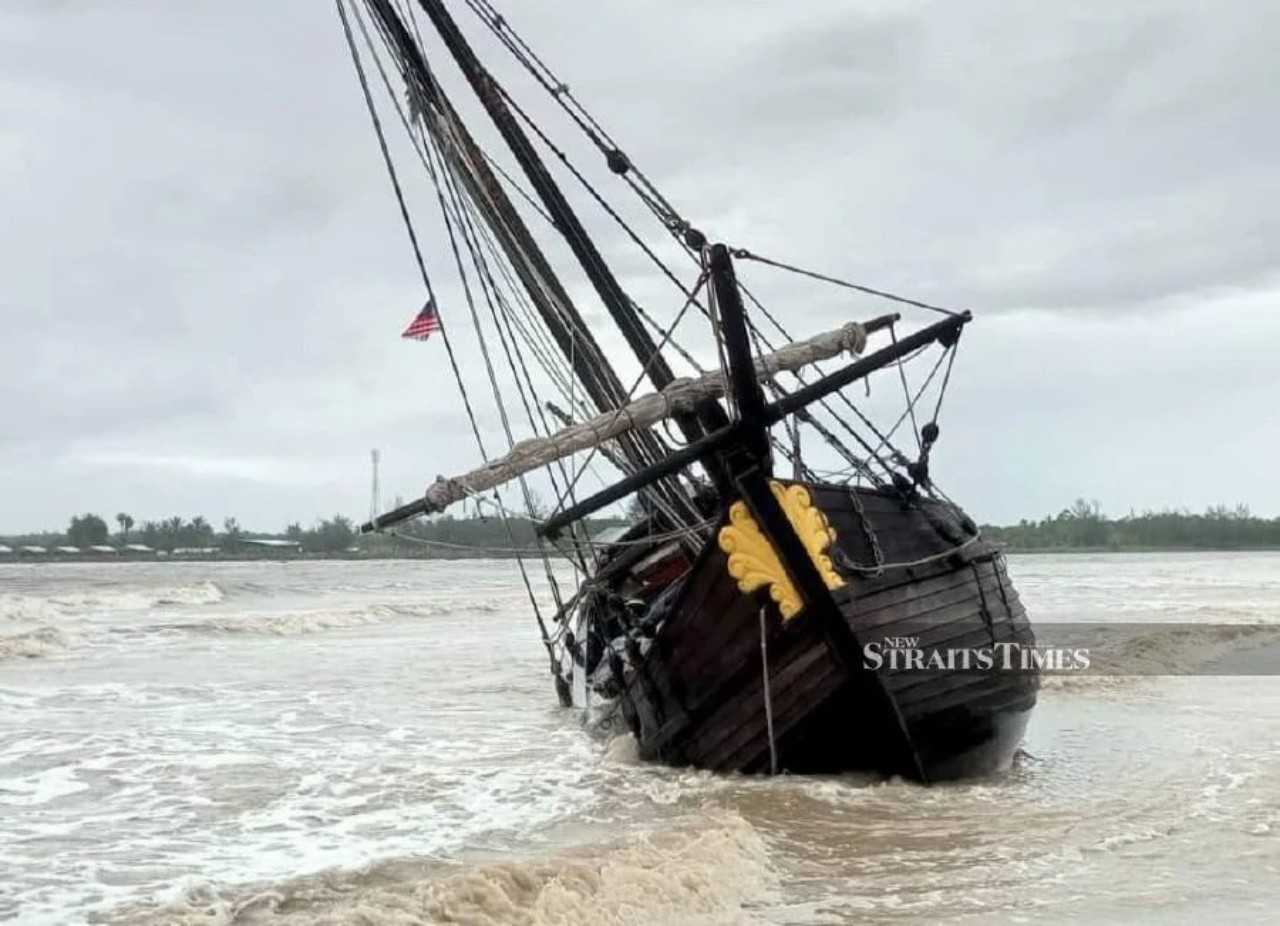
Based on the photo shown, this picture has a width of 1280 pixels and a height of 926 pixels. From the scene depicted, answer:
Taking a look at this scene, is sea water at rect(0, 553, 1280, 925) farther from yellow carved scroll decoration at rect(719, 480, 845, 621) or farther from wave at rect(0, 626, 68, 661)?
wave at rect(0, 626, 68, 661)

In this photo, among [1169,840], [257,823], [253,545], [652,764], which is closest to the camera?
[1169,840]

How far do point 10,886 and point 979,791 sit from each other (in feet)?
21.1

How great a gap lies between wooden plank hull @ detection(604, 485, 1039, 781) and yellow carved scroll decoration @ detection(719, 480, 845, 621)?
0.09 meters

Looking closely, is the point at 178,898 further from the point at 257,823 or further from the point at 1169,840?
the point at 1169,840

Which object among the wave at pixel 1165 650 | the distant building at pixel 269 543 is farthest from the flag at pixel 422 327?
the distant building at pixel 269 543

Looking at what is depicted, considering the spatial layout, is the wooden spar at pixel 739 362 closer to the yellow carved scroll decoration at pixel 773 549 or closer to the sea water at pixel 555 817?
the yellow carved scroll decoration at pixel 773 549

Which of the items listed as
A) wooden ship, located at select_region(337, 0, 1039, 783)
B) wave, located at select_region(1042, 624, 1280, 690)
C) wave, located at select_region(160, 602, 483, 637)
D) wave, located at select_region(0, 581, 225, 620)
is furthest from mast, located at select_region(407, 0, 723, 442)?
wave, located at select_region(0, 581, 225, 620)

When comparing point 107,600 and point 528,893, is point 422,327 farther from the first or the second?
point 107,600

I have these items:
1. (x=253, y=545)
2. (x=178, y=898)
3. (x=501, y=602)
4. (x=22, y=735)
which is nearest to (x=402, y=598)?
(x=501, y=602)

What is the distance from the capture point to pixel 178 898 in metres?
6.64

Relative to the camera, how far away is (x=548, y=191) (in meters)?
11.1

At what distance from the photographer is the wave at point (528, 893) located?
602cm

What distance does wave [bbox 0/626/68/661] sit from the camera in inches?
915

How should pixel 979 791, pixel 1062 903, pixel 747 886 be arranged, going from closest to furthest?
pixel 1062 903 < pixel 747 886 < pixel 979 791
